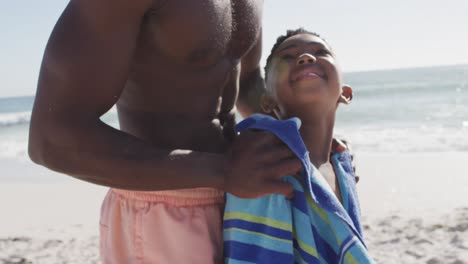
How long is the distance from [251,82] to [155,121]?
865mm

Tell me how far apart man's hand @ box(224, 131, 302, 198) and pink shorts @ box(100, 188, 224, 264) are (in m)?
0.24

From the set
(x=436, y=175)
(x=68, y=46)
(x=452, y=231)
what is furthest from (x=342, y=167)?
(x=436, y=175)

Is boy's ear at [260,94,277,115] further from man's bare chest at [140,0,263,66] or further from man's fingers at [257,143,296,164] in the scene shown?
man's fingers at [257,143,296,164]

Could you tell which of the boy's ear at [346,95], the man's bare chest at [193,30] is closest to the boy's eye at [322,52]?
the boy's ear at [346,95]

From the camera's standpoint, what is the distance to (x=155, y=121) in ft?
5.05

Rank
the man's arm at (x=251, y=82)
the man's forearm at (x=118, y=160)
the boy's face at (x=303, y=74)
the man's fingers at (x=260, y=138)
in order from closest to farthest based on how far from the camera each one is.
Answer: the man's forearm at (x=118, y=160) → the man's fingers at (x=260, y=138) → the boy's face at (x=303, y=74) → the man's arm at (x=251, y=82)

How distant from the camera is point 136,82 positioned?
1.49 metres

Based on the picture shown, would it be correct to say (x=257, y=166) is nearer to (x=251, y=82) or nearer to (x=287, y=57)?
(x=287, y=57)

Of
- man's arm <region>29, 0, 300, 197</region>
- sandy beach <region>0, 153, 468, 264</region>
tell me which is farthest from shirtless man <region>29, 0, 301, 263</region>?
sandy beach <region>0, 153, 468, 264</region>

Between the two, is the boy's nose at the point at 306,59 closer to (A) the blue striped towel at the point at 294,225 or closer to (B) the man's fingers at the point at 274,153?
(A) the blue striped towel at the point at 294,225

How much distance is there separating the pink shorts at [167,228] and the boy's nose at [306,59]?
488mm

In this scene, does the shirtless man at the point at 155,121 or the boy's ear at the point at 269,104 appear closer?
the shirtless man at the point at 155,121

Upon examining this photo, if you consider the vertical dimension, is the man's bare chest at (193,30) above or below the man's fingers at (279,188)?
above

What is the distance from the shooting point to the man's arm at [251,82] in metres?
2.30
